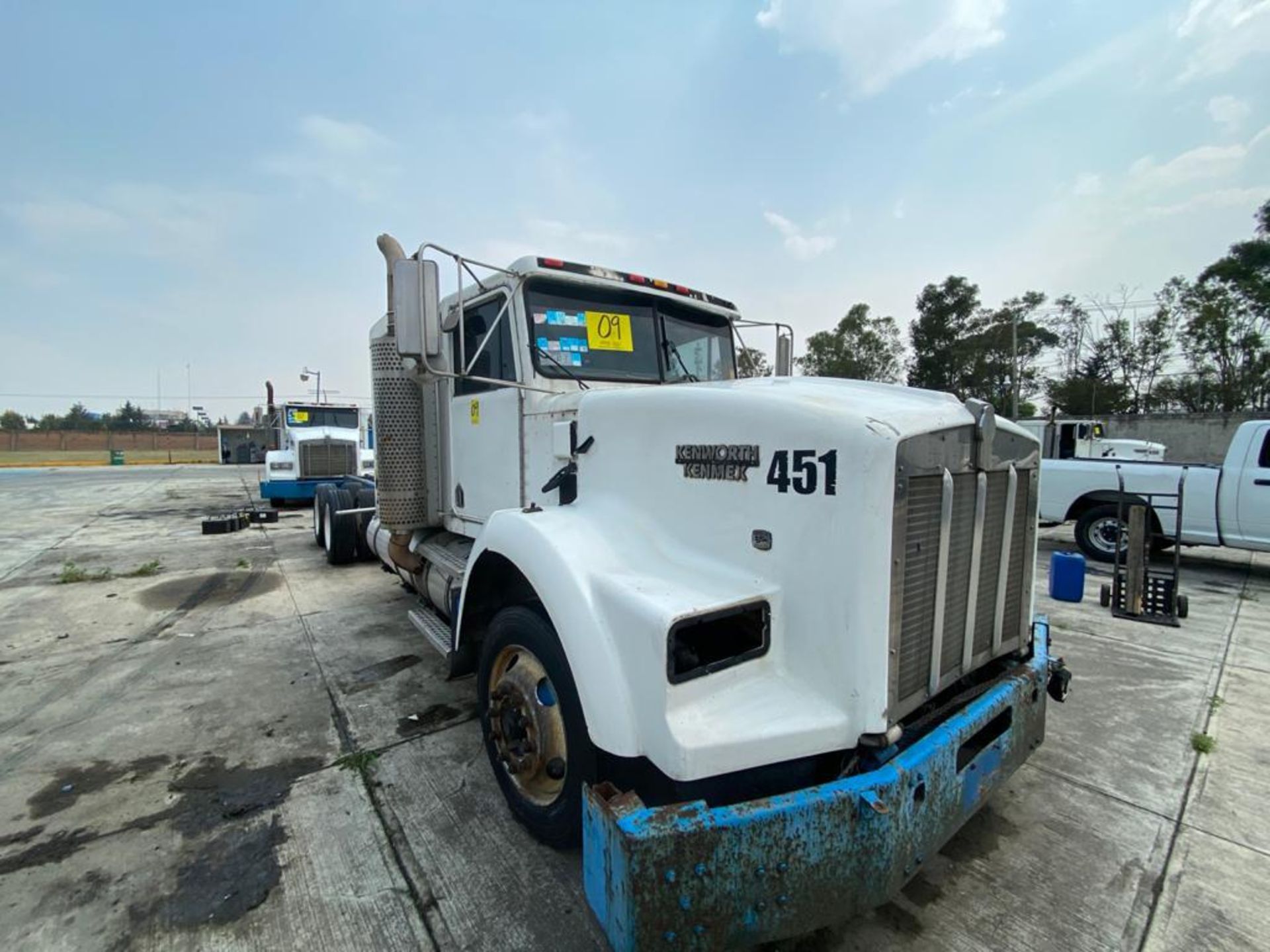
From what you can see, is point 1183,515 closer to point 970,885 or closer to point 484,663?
point 970,885

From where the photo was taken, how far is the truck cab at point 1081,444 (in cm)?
1206

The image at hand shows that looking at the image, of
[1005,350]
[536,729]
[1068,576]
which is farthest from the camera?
[1005,350]

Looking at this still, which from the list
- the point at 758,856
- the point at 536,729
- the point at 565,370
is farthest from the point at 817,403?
the point at 565,370

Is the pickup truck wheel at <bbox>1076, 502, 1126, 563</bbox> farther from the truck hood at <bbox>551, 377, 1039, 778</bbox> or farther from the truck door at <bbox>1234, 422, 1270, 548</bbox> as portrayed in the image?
the truck hood at <bbox>551, 377, 1039, 778</bbox>

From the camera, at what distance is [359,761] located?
10.3 feet

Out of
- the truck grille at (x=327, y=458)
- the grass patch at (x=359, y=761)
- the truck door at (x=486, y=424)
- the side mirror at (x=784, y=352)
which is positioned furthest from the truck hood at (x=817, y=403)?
the truck grille at (x=327, y=458)

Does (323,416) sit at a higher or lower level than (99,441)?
higher

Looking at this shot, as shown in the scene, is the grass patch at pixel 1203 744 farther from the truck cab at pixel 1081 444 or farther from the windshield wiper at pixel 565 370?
the truck cab at pixel 1081 444

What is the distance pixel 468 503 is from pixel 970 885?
3.33m

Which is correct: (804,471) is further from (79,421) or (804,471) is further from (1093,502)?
(79,421)

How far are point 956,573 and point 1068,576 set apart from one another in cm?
543

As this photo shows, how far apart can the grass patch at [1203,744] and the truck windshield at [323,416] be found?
1504 cm

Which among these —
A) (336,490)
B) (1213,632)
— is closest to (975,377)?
(1213,632)

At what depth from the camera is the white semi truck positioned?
5.22 ft
